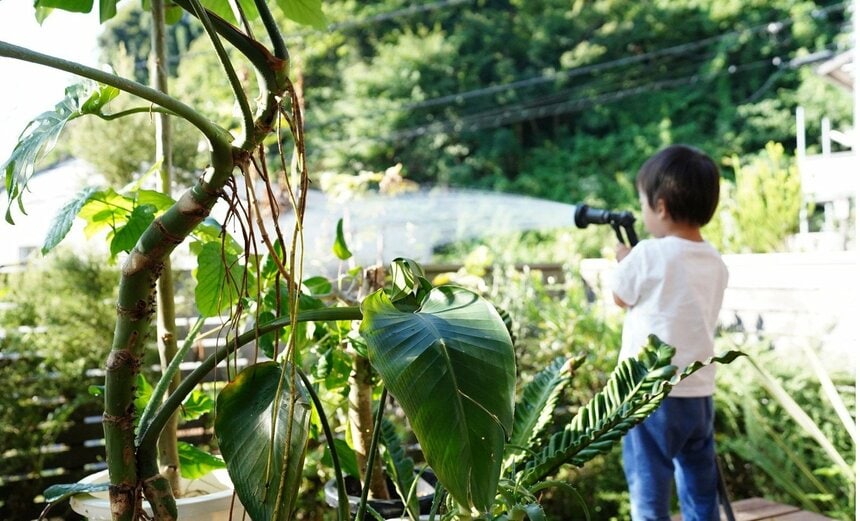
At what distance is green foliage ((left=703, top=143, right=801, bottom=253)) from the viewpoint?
14.1ft

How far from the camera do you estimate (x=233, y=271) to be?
1.02 m

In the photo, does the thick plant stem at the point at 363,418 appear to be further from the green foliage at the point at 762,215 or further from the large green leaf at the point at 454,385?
the green foliage at the point at 762,215

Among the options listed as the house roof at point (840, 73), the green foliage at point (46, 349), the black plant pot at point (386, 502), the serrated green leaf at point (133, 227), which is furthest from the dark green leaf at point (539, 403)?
the house roof at point (840, 73)

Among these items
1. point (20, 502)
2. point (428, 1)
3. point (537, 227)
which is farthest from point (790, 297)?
point (428, 1)

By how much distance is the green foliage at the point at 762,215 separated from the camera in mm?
4285

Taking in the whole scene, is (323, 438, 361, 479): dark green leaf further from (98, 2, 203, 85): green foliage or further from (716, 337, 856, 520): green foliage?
(98, 2, 203, 85): green foliage

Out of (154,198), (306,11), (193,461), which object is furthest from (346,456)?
(306,11)

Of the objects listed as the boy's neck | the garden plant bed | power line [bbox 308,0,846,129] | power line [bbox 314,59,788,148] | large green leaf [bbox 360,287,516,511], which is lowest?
the garden plant bed

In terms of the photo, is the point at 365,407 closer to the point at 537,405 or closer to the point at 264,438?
the point at 537,405

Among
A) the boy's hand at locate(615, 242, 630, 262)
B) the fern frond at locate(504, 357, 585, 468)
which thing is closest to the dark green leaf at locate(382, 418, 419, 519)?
the fern frond at locate(504, 357, 585, 468)

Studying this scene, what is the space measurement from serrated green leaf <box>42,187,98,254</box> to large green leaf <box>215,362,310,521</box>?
1.03 ft

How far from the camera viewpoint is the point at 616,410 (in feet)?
2.93

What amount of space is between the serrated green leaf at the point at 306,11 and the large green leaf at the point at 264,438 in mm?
474

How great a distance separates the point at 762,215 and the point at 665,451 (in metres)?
3.13
